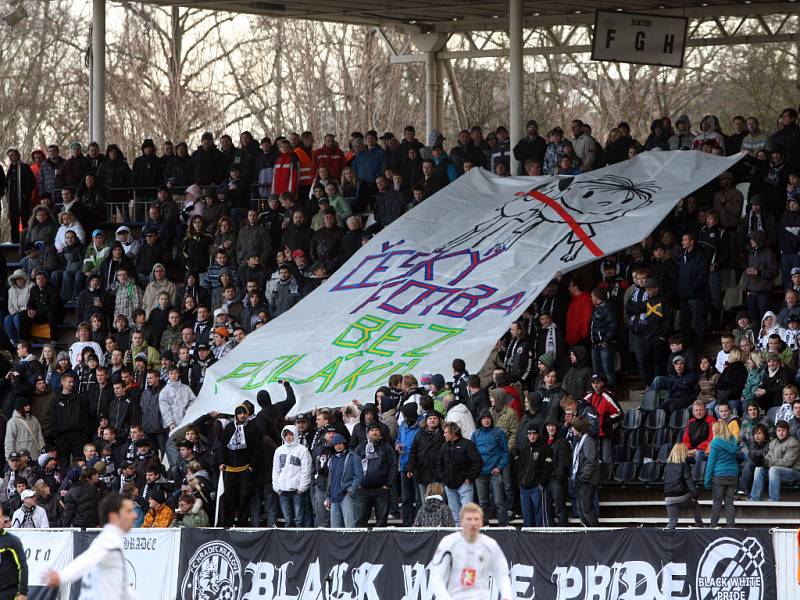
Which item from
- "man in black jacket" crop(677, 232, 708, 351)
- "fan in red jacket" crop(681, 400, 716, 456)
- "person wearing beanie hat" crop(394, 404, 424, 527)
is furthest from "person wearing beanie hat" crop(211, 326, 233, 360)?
"fan in red jacket" crop(681, 400, 716, 456)

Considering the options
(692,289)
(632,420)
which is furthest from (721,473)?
(692,289)

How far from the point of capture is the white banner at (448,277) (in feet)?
71.6

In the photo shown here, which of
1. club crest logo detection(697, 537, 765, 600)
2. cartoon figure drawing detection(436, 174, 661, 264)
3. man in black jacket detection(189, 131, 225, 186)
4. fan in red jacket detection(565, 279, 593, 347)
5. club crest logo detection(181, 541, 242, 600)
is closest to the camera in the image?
club crest logo detection(697, 537, 765, 600)

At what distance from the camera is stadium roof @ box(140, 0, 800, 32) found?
3172 centimetres

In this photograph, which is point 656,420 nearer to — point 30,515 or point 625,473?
point 625,473

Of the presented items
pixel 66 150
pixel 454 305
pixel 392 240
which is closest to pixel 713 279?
pixel 454 305

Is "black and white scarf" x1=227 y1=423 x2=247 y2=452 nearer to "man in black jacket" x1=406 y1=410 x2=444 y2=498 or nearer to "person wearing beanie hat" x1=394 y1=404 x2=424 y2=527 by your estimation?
"person wearing beanie hat" x1=394 y1=404 x2=424 y2=527

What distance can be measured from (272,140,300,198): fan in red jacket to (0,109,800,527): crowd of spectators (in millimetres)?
46

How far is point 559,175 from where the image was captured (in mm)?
25656

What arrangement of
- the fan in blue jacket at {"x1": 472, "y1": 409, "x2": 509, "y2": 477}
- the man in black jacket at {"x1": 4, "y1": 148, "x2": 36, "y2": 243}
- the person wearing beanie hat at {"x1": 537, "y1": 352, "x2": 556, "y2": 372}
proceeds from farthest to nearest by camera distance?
the man in black jacket at {"x1": 4, "y1": 148, "x2": 36, "y2": 243} → the person wearing beanie hat at {"x1": 537, "y1": 352, "x2": 556, "y2": 372} → the fan in blue jacket at {"x1": 472, "y1": 409, "x2": 509, "y2": 477}

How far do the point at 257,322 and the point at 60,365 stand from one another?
3.29m

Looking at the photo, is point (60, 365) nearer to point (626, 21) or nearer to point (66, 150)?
point (626, 21)

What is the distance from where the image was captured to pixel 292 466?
67.6 feet

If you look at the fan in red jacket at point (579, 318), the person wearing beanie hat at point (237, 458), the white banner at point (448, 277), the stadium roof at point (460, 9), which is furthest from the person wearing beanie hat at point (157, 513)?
the stadium roof at point (460, 9)
